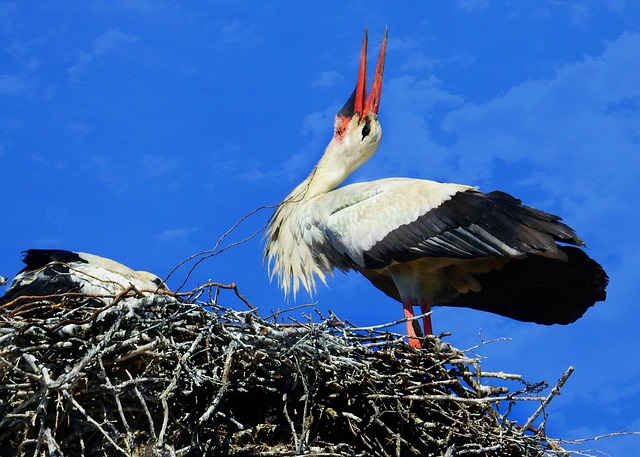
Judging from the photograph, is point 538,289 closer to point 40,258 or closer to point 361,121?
point 361,121

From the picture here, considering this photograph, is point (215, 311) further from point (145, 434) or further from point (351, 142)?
point (351, 142)

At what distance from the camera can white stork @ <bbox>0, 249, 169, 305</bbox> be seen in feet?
22.8

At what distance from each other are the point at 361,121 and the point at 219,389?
122 inches

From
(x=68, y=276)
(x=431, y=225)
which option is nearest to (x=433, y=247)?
(x=431, y=225)

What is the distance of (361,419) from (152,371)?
993 millimetres

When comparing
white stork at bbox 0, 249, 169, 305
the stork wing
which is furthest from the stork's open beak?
white stork at bbox 0, 249, 169, 305

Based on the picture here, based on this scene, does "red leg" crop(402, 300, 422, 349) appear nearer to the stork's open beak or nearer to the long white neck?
the long white neck

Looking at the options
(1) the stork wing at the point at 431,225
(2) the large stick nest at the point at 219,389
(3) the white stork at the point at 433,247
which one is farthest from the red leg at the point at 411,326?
(2) the large stick nest at the point at 219,389

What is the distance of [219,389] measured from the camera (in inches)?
225

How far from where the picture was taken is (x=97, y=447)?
223 inches

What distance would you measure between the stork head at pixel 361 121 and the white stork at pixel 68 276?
5.47 feet

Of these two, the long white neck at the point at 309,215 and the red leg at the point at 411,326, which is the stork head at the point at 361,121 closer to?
the long white neck at the point at 309,215

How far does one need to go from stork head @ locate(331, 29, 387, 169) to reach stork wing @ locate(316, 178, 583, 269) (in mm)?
703

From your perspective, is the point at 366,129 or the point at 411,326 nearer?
the point at 411,326
